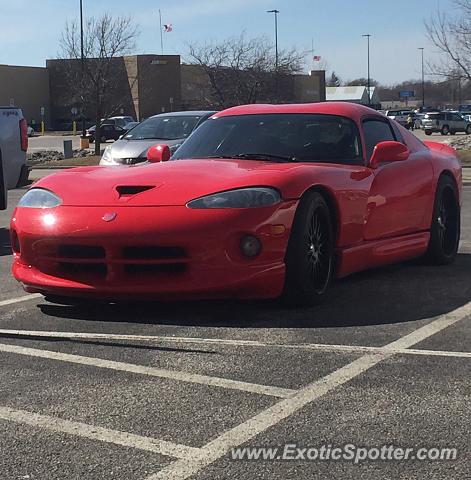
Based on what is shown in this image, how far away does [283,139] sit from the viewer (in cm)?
617

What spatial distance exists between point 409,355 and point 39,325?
2251mm

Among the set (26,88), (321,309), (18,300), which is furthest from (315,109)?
(26,88)

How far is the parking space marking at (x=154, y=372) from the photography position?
3756 mm

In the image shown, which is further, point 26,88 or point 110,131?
point 26,88

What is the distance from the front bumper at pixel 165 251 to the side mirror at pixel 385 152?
1.30 metres

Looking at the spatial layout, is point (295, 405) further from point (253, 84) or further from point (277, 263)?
point (253, 84)

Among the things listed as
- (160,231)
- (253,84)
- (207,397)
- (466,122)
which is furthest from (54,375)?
(466,122)

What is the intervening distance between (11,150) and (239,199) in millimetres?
5980

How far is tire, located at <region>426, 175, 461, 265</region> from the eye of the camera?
702 centimetres

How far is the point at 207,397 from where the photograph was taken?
3.68 metres

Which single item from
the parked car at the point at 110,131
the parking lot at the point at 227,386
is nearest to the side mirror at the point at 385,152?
the parking lot at the point at 227,386

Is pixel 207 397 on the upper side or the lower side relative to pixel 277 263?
lower

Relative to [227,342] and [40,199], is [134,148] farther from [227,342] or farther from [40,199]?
[227,342]

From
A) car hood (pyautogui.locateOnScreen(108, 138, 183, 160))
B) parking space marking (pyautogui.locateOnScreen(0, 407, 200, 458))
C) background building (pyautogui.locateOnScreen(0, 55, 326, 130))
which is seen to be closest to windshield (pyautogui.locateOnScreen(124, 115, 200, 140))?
car hood (pyautogui.locateOnScreen(108, 138, 183, 160))
